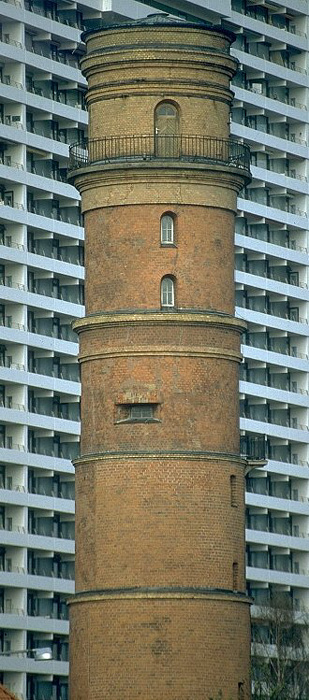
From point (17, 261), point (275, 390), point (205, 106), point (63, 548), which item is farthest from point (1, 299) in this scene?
point (205, 106)

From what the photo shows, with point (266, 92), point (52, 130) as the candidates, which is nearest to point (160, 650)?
point (52, 130)

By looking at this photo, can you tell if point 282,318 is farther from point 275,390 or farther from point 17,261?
point 17,261

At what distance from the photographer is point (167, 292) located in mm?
111750

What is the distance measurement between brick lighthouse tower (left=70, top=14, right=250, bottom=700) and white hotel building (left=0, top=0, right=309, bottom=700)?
1722 inches

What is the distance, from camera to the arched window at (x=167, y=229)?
111938mm

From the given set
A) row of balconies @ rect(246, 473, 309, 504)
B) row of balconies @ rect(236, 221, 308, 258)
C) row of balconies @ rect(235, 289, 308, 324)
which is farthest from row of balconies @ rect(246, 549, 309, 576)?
row of balconies @ rect(236, 221, 308, 258)

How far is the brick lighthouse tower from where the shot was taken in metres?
109

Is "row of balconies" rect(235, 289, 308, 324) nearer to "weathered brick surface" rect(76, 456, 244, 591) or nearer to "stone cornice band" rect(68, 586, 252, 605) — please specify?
"weathered brick surface" rect(76, 456, 244, 591)

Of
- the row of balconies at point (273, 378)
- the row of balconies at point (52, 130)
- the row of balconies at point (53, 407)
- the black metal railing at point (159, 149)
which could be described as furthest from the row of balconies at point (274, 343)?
the black metal railing at point (159, 149)

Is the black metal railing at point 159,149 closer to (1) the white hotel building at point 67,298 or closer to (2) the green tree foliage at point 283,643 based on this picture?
(1) the white hotel building at point 67,298

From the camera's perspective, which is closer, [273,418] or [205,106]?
[205,106]

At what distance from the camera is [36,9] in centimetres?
17375

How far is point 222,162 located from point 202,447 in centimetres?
1149

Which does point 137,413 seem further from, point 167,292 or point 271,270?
point 271,270
